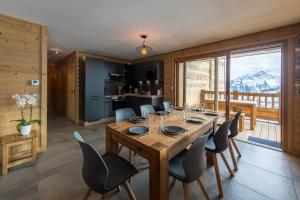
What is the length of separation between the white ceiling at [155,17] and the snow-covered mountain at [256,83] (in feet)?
8.21

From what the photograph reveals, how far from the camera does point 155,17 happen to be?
2.29 meters

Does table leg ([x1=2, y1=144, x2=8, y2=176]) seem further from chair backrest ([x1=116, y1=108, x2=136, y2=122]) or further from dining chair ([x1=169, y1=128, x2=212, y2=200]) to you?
dining chair ([x1=169, y1=128, x2=212, y2=200])

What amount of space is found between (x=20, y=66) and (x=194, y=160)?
3.07 m

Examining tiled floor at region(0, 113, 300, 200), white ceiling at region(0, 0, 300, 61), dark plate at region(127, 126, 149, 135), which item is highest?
white ceiling at region(0, 0, 300, 61)

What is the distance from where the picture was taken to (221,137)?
1.70 m

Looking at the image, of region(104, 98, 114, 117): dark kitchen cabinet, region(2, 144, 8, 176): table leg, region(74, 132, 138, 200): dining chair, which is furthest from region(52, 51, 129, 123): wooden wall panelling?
region(74, 132, 138, 200): dining chair

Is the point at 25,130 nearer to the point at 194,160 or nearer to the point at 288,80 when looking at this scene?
the point at 194,160

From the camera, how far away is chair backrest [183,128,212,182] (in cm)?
114

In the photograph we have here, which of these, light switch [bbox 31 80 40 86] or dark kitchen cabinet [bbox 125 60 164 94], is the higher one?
dark kitchen cabinet [bbox 125 60 164 94]

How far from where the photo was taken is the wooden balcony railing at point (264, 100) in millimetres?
4609

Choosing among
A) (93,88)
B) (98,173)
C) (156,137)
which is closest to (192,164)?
(156,137)

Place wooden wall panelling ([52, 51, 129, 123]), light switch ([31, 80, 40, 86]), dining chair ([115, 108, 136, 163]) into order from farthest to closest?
1. wooden wall panelling ([52, 51, 129, 123])
2. light switch ([31, 80, 40, 86])
3. dining chair ([115, 108, 136, 163])

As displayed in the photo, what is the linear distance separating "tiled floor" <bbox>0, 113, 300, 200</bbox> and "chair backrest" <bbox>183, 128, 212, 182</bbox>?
1.86 feet

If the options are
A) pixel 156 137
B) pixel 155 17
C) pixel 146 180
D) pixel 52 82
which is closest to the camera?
pixel 156 137
